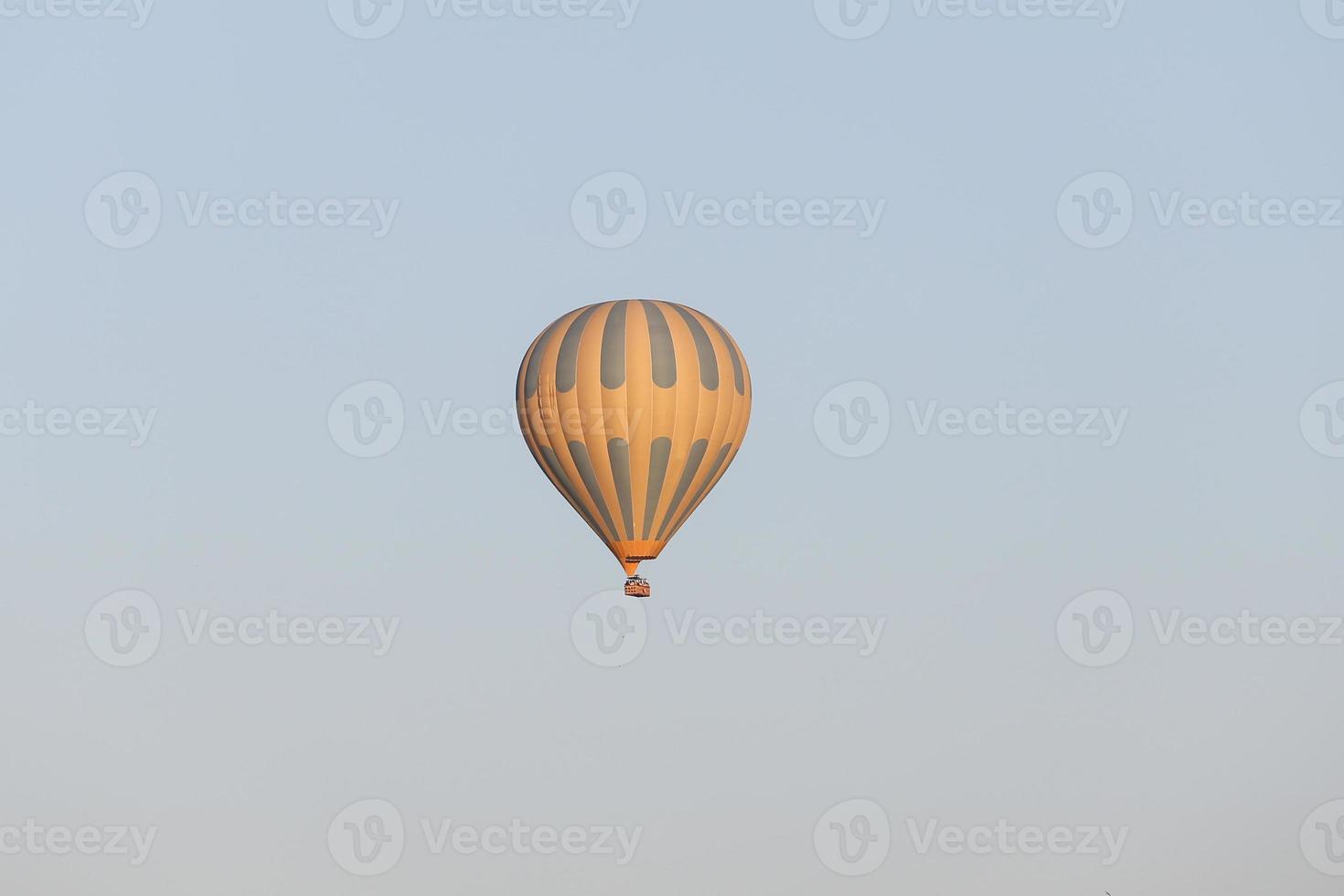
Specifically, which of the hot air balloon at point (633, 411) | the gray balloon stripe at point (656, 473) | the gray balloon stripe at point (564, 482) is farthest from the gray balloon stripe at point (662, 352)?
the gray balloon stripe at point (564, 482)

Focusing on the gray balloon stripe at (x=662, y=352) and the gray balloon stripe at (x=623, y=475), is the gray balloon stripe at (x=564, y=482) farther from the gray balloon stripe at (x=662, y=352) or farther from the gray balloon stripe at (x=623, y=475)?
the gray balloon stripe at (x=662, y=352)

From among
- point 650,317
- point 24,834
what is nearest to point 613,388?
point 650,317

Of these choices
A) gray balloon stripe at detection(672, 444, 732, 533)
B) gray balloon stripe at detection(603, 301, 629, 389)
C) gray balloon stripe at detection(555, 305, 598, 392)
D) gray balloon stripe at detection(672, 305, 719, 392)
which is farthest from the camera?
gray balloon stripe at detection(672, 444, 732, 533)

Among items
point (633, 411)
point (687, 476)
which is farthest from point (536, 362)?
point (687, 476)

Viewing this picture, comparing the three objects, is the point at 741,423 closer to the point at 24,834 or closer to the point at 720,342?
the point at 720,342

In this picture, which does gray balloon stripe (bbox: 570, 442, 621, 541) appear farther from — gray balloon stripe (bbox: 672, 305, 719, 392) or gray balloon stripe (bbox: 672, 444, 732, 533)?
gray balloon stripe (bbox: 672, 305, 719, 392)

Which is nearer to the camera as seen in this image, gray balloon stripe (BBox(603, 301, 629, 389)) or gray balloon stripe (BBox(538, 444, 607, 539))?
gray balloon stripe (BBox(603, 301, 629, 389))

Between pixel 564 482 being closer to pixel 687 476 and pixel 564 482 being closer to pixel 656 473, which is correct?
pixel 656 473

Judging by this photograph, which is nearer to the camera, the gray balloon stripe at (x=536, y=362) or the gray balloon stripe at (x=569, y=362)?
the gray balloon stripe at (x=569, y=362)

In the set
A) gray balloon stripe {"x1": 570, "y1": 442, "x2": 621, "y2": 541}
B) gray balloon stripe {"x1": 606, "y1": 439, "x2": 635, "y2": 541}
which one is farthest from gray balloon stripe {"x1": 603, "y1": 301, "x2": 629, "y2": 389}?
gray balloon stripe {"x1": 570, "y1": 442, "x2": 621, "y2": 541}
